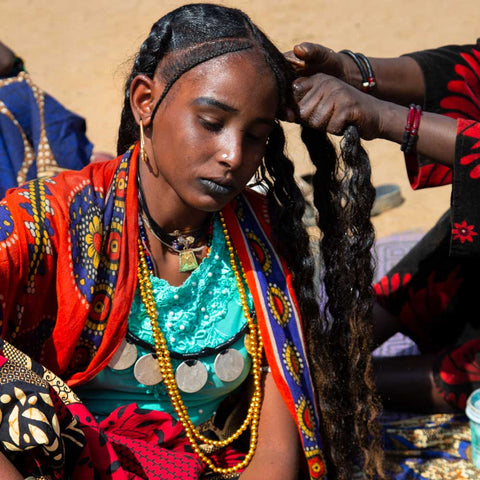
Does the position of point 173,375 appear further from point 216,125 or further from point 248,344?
point 216,125

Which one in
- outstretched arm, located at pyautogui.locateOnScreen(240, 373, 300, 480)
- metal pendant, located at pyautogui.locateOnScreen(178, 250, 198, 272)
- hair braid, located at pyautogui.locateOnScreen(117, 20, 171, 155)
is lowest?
outstretched arm, located at pyautogui.locateOnScreen(240, 373, 300, 480)

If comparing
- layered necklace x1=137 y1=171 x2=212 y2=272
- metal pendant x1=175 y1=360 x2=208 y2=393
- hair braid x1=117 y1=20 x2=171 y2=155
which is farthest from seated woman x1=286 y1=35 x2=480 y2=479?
metal pendant x1=175 y1=360 x2=208 y2=393

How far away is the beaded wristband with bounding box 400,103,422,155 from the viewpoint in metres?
2.62

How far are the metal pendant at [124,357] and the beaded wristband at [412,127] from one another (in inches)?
42.0

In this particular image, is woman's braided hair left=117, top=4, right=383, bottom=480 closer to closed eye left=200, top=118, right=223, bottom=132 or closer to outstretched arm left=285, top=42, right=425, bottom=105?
outstretched arm left=285, top=42, right=425, bottom=105

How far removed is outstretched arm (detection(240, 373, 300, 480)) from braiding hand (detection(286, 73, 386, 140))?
813 mm

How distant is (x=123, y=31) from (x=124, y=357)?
6.78m

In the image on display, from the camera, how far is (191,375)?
2.54 meters

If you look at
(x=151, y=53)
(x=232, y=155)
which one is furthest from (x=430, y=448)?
(x=151, y=53)

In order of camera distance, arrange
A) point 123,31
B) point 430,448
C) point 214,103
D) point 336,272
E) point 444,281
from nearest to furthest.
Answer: point 214,103 → point 336,272 → point 430,448 → point 444,281 → point 123,31

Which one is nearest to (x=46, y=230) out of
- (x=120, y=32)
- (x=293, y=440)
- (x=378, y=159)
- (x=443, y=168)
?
(x=293, y=440)

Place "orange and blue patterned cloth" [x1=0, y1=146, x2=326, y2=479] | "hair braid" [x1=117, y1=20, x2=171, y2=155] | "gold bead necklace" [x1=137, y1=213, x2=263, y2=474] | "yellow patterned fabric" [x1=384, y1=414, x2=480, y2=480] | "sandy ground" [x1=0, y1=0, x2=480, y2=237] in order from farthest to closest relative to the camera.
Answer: "sandy ground" [x1=0, y1=0, x2=480, y2=237]
"yellow patterned fabric" [x1=384, y1=414, x2=480, y2=480]
"gold bead necklace" [x1=137, y1=213, x2=263, y2=474]
"hair braid" [x1=117, y1=20, x2=171, y2=155]
"orange and blue patterned cloth" [x1=0, y1=146, x2=326, y2=479]

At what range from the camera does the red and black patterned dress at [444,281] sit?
3.12m

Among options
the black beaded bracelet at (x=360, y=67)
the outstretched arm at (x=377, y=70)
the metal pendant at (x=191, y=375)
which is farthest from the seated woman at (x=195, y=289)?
the black beaded bracelet at (x=360, y=67)
